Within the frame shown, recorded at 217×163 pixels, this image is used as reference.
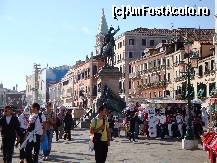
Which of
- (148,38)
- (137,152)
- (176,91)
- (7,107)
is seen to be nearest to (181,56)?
(176,91)

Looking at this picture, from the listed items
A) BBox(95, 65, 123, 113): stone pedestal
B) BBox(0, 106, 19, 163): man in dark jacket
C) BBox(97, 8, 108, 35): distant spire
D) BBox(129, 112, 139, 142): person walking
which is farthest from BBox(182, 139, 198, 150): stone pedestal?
BBox(97, 8, 108, 35): distant spire

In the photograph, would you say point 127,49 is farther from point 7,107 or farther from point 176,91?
point 7,107

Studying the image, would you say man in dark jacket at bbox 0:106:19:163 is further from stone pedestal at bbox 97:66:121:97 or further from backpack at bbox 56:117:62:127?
stone pedestal at bbox 97:66:121:97

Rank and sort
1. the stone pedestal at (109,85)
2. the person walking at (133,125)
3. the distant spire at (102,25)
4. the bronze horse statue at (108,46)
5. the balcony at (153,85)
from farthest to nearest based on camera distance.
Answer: the distant spire at (102,25) → the balcony at (153,85) → the bronze horse statue at (108,46) → the stone pedestal at (109,85) → the person walking at (133,125)

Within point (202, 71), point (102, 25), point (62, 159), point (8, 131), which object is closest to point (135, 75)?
point (202, 71)

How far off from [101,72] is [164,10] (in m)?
14.7

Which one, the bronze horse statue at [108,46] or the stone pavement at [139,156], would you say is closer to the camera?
the stone pavement at [139,156]

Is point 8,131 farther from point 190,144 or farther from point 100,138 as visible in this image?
point 190,144

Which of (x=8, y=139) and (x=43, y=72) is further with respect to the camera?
(x=43, y=72)

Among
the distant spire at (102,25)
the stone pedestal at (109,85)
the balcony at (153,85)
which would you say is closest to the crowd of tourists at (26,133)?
the stone pedestal at (109,85)

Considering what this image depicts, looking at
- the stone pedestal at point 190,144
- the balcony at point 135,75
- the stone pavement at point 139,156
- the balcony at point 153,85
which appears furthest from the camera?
the balcony at point 135,75

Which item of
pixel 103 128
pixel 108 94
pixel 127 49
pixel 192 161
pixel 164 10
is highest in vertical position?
pixel 127 49

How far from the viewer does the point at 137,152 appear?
1673cm

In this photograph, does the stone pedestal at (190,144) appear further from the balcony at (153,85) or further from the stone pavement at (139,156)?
the balcony at (153,85)
